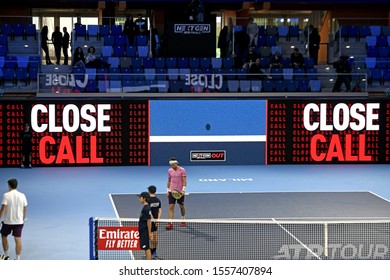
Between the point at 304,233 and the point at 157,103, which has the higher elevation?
the point at 157,103

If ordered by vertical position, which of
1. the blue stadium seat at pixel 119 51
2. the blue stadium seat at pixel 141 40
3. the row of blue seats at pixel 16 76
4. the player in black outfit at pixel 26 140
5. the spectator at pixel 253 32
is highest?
the spectator at pixel 253 32

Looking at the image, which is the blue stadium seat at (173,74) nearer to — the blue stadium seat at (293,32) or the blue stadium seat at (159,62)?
the blue stadium seat at (159,62)

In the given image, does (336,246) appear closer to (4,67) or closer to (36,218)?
(36,218)

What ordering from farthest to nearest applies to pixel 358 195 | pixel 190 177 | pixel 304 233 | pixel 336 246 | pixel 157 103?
pixel 157 103 → pixel 190 177 → pixel 358 195 → pixel 304 233 → pixel 336 246

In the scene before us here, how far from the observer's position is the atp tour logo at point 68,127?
31812 millimetres

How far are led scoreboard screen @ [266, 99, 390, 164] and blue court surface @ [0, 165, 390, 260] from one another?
21.3 inches

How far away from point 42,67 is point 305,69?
1100 cm

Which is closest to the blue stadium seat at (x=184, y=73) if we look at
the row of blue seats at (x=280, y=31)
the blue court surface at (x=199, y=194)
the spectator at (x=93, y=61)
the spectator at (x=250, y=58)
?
the spectator at (x=250, y=58)

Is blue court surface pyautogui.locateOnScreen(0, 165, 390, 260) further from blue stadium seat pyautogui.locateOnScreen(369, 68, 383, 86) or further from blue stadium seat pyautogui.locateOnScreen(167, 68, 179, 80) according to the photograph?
blue stadium seat pyautogui.locateOnScreen(369, 68, 383, 86)

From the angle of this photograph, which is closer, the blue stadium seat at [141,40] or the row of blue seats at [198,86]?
the row of blue seats at [198,86]

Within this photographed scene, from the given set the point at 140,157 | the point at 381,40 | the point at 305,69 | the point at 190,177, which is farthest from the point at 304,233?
the point at 381,40

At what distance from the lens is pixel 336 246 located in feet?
57.1

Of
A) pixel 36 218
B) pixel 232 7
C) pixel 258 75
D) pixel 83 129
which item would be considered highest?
pixel 232 7

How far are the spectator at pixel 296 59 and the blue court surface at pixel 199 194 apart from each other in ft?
17.6
